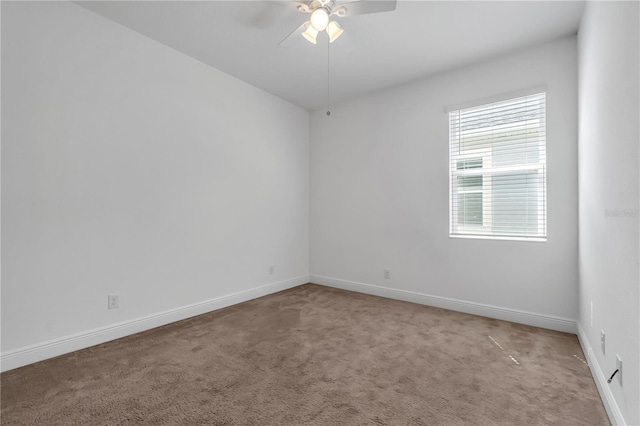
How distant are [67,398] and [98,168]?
5.65 ft

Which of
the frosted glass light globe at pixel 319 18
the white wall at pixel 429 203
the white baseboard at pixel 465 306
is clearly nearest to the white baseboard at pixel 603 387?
the white baseboard at pixel 465 306

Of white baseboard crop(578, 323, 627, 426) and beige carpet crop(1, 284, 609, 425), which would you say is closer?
white baseboard crop(578, 323, 627, 426)

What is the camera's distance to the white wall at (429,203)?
2797 millimetres

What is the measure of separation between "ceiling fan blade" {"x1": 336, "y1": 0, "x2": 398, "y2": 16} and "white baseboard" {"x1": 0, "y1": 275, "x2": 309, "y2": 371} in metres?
3.09

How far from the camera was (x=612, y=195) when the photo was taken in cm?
159

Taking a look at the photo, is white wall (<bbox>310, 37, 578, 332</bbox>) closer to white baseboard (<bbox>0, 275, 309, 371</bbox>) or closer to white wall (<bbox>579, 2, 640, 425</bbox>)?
white wall (<bbox>579, 2, 640, 425</bbox>)

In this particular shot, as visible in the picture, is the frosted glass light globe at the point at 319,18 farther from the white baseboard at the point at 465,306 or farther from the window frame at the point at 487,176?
the white baseboard at the point at 465,306

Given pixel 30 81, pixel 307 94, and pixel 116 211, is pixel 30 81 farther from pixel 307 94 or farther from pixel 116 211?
pixel 307 94

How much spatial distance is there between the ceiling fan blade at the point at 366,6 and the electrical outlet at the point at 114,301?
9.63 feet

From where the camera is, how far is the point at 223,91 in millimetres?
3541

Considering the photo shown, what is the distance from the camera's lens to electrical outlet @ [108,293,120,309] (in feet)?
8.48

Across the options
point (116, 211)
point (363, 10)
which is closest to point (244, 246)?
point (116, 211)

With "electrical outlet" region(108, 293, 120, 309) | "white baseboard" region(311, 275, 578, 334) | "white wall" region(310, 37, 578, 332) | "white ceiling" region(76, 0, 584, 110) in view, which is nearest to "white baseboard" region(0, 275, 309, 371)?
"electrical outlet" region(108, 293, 120, 309)

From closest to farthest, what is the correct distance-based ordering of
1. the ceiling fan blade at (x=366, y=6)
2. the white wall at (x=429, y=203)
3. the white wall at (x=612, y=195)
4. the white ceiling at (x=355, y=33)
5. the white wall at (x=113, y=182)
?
1. the white wall at (x=612, y=195)
2. the ceiling fan blade at (x=366, y=6)
3. the white wall at (x=113, y=182)
4. the white ceiling at (x=355, y=33)
5. the white wall at (x=429, y=203)
